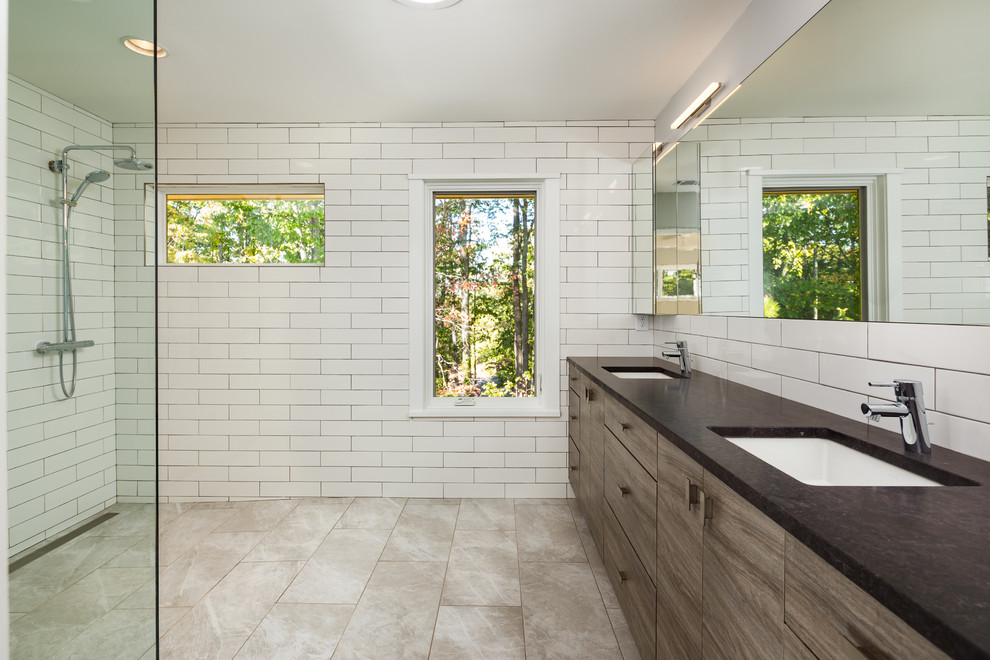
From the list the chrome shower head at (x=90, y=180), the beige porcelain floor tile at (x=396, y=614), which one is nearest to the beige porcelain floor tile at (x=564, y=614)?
the beige porcelain floor tile at (x=396, y=614)

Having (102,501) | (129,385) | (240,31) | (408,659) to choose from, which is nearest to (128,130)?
(129,385)

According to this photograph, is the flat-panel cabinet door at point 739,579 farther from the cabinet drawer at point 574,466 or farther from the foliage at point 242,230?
the foliage at point 242,230

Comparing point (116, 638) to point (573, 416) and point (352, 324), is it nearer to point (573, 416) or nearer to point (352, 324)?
point (352, 324)

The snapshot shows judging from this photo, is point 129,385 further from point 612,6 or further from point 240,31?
point 612,6

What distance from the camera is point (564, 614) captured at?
84.3 inches

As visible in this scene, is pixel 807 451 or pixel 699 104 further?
pixel 699 104

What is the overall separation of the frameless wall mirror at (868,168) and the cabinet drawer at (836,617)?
0.80 metres

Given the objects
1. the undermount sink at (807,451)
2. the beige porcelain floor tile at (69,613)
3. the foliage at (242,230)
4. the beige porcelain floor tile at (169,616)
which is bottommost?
the beige porcelain floor tile at (169,616)

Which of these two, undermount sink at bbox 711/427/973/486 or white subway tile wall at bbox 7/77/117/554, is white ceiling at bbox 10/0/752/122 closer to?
white subway tile wall at bbox 7/77/117/554

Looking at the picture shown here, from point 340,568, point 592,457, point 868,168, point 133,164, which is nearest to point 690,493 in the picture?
point 868,168

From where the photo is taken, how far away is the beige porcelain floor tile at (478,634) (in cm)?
190

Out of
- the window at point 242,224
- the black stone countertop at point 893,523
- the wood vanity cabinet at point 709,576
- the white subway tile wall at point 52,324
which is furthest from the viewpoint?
the window at point 242,224

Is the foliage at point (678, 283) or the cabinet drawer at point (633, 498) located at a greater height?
the foliage at point (678, 283)

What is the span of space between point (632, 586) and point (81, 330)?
6.01ft
